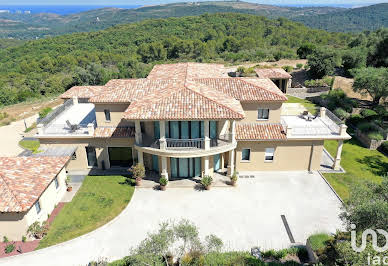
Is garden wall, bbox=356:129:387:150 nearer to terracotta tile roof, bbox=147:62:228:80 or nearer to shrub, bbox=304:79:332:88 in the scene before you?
terracotta tile roof, bbox=147:62:228:80

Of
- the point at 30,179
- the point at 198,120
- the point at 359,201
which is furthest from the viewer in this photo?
the point at 198,120

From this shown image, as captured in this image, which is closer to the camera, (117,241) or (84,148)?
(117,241)

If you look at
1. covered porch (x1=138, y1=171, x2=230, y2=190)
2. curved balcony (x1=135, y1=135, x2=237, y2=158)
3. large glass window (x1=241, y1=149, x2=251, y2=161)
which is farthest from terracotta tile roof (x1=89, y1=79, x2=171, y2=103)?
large glass window (x1=241, y1=149, x2=251, y2=161)

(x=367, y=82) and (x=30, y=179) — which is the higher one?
(x=367, y=82)

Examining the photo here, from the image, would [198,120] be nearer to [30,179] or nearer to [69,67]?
[30,179]

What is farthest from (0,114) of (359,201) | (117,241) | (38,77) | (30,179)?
(359,201)

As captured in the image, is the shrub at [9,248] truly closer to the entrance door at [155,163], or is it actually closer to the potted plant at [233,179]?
the entrance door at [155,163]

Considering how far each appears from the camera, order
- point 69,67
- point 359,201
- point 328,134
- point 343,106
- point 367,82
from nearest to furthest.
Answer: point 359,201, point 328,134, point 367,82, point 343,106, point 69,67
